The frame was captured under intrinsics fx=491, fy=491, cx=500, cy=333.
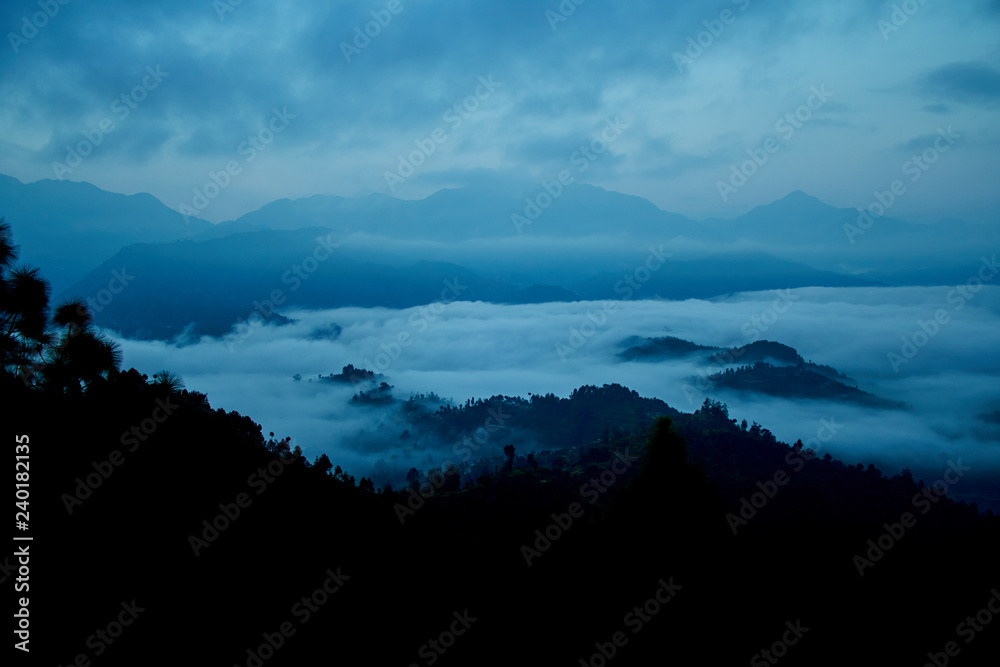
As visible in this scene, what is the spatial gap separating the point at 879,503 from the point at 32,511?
8919 centimetres

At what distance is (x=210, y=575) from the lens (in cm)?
933

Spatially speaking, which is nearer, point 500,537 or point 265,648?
point 265,648

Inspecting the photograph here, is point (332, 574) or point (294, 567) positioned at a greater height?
point (294, 567)

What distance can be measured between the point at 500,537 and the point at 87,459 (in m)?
21.2

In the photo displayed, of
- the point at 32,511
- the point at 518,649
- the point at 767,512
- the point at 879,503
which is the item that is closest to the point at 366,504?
the point at 518,649

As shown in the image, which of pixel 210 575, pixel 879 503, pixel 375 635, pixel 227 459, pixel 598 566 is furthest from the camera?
pixel 879 503

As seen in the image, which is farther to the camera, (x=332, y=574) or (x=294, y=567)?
(x=332, y=574)

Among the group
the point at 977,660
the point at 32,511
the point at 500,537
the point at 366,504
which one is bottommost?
the point at 977,660

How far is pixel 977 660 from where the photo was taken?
15711 mm

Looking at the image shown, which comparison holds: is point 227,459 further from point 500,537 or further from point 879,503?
point 879,503

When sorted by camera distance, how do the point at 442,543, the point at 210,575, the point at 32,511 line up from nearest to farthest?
the point at 32,511 < the point at 210,575 < the point at 442,543

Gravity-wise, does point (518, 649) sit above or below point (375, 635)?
below

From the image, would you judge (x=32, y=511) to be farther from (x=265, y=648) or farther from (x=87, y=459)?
(x=265, y=648)

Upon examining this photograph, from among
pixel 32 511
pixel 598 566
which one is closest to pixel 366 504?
pixel 598 566
